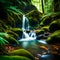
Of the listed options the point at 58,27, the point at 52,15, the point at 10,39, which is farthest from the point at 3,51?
the point at 52,15

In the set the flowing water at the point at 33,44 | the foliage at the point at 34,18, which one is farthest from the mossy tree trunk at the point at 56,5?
the flowing water at the point at 33,44

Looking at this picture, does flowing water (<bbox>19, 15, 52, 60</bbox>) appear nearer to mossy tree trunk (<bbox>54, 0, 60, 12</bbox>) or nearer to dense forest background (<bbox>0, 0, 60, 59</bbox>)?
dense forest background (<bbox>0, 0, 60, 59</bbox>)

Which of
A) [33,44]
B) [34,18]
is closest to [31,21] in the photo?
[34,18]

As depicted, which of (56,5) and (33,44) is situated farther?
(56,5)

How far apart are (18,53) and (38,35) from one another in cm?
780

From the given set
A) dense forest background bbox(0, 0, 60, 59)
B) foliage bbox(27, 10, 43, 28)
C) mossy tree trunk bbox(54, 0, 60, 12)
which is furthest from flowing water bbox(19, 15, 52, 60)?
mossy tree trunk bbox(54, 0, 60, 12)

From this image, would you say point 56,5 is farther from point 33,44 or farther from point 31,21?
point 33,44

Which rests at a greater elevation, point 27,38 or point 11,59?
point 11,59

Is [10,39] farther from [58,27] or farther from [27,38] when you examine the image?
[58,27]

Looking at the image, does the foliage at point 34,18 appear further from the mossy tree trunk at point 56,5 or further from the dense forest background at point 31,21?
the mossy tree trunk at point 56,5

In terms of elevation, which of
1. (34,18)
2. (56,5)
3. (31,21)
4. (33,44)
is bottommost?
(33,44)

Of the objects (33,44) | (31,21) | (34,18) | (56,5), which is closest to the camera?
(33,44)

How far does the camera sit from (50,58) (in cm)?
631

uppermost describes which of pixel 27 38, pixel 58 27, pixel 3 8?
pixel 3 8
